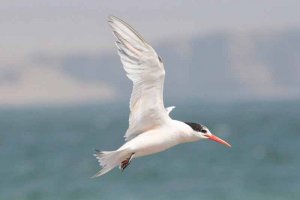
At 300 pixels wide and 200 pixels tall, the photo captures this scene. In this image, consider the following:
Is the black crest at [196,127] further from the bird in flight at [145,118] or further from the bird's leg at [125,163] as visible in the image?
the bird's leg at [125,163]

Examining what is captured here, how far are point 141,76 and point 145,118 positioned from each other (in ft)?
1.80

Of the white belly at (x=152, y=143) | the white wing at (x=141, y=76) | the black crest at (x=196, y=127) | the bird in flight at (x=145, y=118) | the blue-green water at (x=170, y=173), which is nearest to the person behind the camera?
the white wing at (x=141, y=76)

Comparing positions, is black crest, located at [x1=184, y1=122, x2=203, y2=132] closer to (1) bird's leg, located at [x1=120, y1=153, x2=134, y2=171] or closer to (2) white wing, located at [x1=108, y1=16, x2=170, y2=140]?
(2) white wing, located at [x1=108, y1=16, x2=170, y2=140]

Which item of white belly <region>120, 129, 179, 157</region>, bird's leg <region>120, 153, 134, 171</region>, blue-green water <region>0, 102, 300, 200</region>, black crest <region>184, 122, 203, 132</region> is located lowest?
blue-green water <region>0, 102, 300, 200</region>

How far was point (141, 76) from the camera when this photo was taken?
1045 cm

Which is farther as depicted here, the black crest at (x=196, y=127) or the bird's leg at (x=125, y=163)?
the black crest at (x=196, y=127)

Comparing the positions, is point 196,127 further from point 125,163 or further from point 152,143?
point 125,163

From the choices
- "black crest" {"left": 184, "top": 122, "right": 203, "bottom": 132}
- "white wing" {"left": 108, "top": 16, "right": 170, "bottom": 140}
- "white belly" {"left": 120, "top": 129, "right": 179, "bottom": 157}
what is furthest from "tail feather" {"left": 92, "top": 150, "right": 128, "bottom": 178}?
"black crest" {"left": 184, "top": 122, "right": 203, "bottom": 132}

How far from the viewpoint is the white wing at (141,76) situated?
32.7ft

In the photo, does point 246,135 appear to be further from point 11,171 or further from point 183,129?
point 183,129

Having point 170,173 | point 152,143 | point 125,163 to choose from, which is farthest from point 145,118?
point 170,173

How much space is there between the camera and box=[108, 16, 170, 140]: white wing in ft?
32.7

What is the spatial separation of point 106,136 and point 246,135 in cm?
1366

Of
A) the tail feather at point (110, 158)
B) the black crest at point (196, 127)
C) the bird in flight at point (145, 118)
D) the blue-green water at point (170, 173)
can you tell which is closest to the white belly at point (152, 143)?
the bird in flight at point (145, 118)
